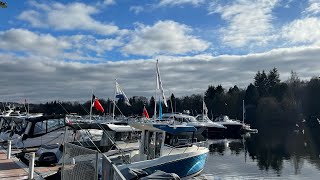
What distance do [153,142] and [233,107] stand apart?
113 metres

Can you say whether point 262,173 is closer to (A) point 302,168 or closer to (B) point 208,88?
(A) point 302,168

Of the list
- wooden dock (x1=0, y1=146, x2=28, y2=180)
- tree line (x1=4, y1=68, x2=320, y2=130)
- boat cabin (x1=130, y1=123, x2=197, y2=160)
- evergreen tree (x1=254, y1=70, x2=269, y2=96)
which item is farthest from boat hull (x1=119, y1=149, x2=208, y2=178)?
evergreen tree (x1=254, y1=70, x2=269, y2=96)

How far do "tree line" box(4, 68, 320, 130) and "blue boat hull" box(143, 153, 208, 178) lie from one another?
83.1m

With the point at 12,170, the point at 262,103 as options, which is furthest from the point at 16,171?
the point at 262,103

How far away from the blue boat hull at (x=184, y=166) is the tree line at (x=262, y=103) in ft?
273

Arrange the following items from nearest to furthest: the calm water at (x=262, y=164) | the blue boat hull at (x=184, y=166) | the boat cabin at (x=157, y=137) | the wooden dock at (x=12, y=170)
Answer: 1. the wooden dock at (x=12, y=170)
2. the blue boat hull at (x=184, y=166)
3. the boat cabin at (x=157, y=137)
4. the calm water at (x=262, y=164)

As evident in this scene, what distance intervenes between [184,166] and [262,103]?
349 feet

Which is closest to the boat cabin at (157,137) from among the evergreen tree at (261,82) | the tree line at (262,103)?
the tree line at (262,103)

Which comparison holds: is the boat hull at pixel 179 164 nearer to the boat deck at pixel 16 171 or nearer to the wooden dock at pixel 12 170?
the boat deck at pixel 16 171

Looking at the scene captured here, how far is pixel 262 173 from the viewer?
30.3 m

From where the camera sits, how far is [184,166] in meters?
23.2

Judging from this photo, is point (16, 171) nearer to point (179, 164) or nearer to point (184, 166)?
point (179, 164)

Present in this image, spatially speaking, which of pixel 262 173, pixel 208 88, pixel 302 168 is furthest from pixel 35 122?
pixel 208 88

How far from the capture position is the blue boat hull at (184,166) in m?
21.2
